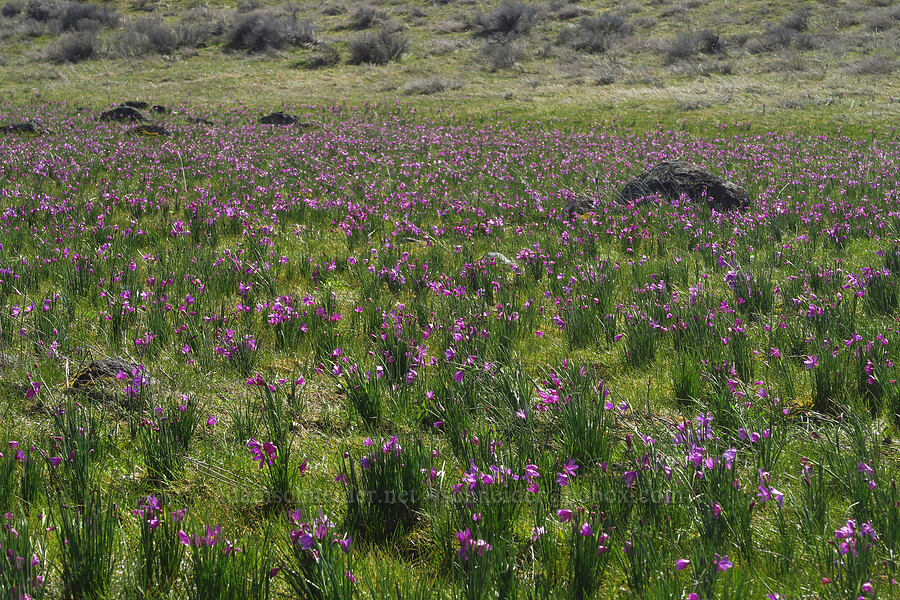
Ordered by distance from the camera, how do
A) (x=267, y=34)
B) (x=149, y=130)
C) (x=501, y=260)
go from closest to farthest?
(x=501, y=260)
(x=149, y=130)
(x=267, y=34)

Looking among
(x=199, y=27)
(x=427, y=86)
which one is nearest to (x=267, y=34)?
(x=199, y=27)

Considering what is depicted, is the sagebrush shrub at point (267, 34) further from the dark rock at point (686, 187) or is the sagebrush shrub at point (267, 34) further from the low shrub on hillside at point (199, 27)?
the dark rock at point (686, 187)

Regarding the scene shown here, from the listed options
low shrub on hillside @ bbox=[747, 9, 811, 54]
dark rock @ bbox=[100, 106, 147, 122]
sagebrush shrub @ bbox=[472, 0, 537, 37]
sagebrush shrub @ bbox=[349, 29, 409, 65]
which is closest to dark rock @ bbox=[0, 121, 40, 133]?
dark rock @ bbox=[100, 106, 147, 122]

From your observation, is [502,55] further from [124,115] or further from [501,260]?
[501,260]

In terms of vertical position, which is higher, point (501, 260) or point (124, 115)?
point (124, 115)

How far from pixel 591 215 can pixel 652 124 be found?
1451 cm

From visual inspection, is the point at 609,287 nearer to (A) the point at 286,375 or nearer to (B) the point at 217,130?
(A) the point at 286,375

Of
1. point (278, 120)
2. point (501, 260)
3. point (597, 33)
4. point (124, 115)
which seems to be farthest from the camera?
point (597, 33)

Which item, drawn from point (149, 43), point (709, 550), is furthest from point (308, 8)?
point (709, 550)

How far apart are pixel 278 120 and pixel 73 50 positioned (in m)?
27.1

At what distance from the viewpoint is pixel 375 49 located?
124ft

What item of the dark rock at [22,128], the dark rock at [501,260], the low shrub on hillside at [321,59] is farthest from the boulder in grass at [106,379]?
the low shrub on hillside at [321,59]

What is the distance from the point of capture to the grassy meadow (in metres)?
2.18

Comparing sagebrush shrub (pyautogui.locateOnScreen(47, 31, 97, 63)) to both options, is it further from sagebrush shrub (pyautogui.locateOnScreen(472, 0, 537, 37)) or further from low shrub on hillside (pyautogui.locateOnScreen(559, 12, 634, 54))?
low shrub on hillside (pyautogui.locateOnScreen(559, 12, 634, 54))
